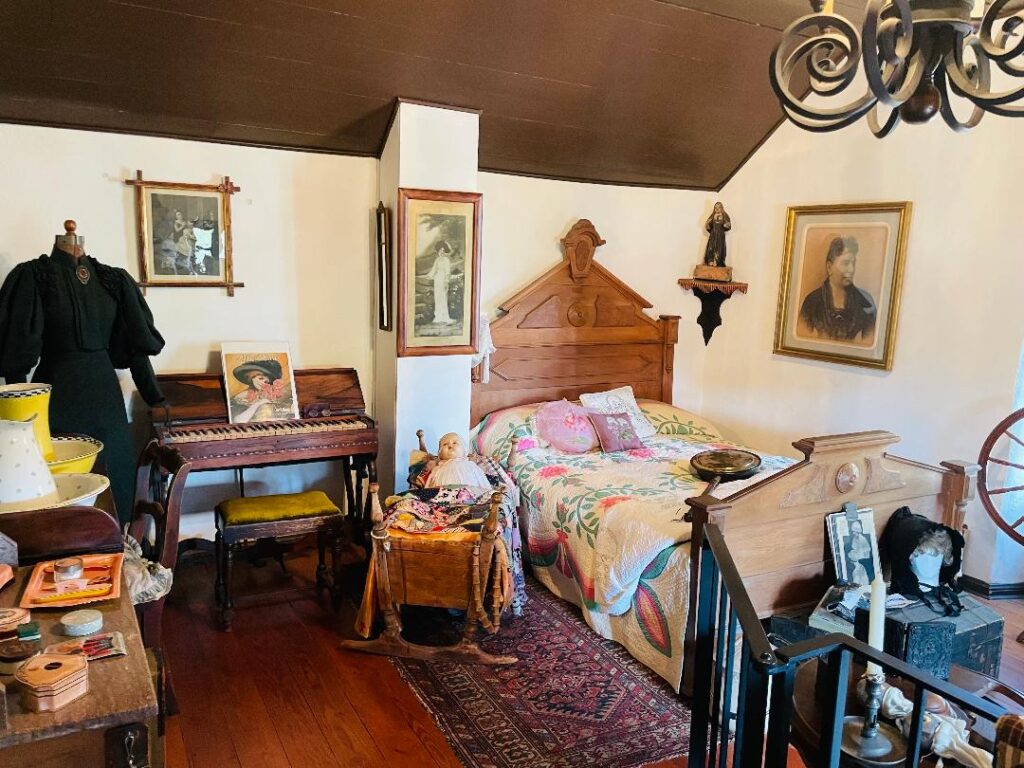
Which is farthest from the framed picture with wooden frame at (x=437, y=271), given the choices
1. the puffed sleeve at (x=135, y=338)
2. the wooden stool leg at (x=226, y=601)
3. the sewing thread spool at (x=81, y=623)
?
the sewing thread spool at (x=81, y=623)

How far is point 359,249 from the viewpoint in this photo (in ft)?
13.0

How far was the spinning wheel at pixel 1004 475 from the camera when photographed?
3402mm

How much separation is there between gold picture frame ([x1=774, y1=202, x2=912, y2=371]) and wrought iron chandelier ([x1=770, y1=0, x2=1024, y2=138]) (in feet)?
7.13

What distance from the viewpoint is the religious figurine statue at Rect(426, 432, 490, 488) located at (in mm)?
3385

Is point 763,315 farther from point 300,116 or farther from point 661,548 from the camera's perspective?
point 300,116

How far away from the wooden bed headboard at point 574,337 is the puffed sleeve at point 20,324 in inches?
82.2

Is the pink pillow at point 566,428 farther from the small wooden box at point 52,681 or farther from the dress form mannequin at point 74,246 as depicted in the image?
the small wooden box at point 52,681

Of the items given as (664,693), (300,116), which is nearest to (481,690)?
(664,693)

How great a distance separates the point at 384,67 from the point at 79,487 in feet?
7.37

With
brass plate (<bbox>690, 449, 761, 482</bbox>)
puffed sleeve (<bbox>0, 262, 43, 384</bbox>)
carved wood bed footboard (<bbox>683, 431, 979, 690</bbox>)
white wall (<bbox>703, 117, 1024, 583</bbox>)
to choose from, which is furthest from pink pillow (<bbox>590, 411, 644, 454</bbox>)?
puffed sleeve (<bbox>0, 262, 43, 384</bbox>)

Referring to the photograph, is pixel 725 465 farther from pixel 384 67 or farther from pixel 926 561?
pixel 384 67

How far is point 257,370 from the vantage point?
3656 millimetres

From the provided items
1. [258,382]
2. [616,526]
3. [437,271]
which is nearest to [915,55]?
[616,526]

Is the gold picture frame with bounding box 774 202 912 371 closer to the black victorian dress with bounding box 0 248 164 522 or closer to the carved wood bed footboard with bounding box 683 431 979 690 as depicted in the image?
the carved wood bed footboard with bounding box 683 431 979 690
